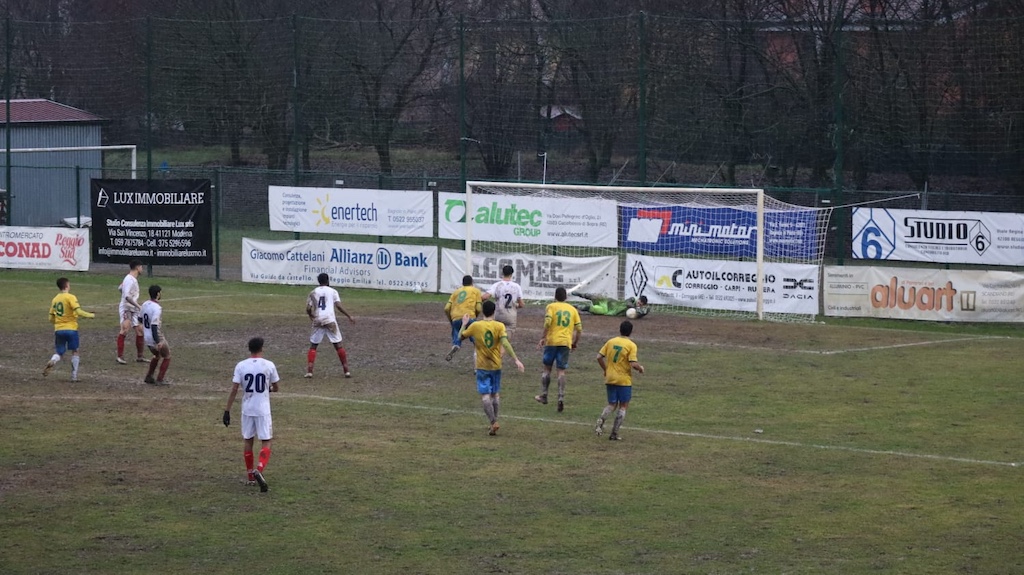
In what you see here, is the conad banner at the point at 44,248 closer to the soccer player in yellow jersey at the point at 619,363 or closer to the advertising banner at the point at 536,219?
the advertising banner at the point at 536,219

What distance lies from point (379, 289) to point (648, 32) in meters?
11.1

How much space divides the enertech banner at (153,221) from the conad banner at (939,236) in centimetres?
1920

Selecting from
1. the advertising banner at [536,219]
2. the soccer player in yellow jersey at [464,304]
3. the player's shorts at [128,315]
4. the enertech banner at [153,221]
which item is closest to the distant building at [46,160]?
the enertech banner at [153,221]

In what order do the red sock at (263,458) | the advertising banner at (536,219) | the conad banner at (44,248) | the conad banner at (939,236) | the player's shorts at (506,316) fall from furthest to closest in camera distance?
the conad banner at (44,248) < the advertising banner at (536,219) < the conad banner at (939,236) < the player's shorts at (506,316) < the red sock at (263,458)

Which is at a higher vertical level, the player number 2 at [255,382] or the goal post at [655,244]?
the goal post at [655,244]

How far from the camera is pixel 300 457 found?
15.3 meters

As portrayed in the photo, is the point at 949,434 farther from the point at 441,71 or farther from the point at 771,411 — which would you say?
the point at 441,71

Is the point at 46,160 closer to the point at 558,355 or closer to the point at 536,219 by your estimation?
the point at 536,219

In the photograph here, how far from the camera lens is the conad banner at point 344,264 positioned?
33906mm

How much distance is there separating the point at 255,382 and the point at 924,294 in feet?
63.5

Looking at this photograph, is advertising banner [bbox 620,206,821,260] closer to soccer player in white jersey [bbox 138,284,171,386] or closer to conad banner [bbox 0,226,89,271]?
soccer player in white jersey [bbox 138,284,171,386]

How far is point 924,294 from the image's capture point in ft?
92.5

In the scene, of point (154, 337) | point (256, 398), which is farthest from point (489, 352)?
point (154, 337)

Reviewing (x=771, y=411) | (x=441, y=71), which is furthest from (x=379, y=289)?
(x=771, y=411)
